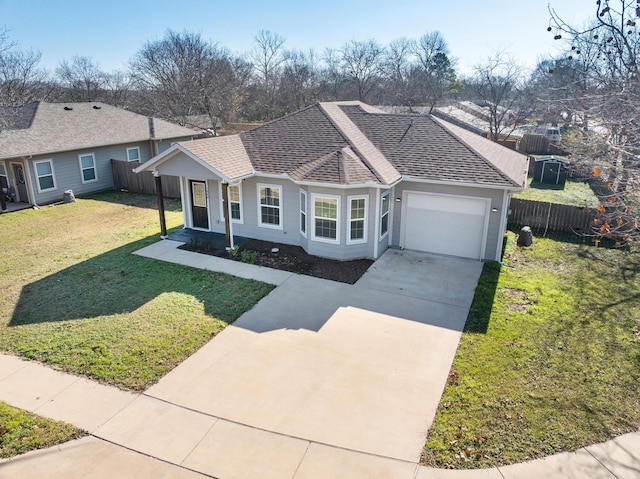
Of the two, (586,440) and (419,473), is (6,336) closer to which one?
(419,473)

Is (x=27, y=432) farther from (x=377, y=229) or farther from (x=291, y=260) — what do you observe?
(x=377, y=229)

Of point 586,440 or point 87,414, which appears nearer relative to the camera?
point 586,440

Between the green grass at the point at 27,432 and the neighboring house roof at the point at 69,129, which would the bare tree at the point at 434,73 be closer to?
the neighboring house roof at the point at 69,129

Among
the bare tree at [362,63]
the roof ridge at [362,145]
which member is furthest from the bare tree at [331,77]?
the roof ridge at [362,145]

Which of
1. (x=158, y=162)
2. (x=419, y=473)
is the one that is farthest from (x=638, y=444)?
(x=158, y=162)

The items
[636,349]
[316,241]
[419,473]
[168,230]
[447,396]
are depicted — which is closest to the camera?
[419,473]

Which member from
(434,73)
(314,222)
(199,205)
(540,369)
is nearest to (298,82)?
(434,73)

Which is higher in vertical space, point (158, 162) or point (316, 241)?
point (158, 162)

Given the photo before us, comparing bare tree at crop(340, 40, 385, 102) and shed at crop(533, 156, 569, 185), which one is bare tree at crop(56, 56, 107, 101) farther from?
shed at crop(533, 156, 569, 185)
